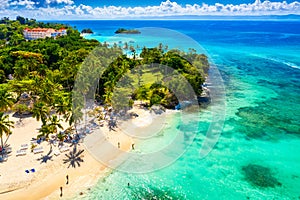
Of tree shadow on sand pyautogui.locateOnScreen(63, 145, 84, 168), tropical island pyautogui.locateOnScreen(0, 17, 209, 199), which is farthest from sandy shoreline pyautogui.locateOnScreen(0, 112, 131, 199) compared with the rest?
tree shadow on sand pyautogui.locateOnScreen(63, 145, 84, 168)

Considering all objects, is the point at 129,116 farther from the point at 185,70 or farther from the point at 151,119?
the point at 185,70

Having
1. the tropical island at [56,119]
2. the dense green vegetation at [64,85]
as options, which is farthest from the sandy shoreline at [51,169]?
the dense green vegetation at [64,85]

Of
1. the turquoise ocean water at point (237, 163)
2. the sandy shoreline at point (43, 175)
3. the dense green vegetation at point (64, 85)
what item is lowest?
the turquoise ocean water at point (237, 163)

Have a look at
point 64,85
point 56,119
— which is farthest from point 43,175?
point 64,85

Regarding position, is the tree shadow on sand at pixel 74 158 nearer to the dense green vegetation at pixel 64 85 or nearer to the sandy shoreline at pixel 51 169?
the sandy shoreline at pixel 51 169

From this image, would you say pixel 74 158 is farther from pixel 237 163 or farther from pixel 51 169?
pixel 237 163

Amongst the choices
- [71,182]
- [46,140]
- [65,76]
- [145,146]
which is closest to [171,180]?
[145,146]

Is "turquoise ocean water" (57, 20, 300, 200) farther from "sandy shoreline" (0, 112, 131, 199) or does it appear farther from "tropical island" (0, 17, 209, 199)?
"tropical island" (0, 17, 209, 199)

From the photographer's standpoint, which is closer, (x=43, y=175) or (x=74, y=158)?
(x=43, y=175)
